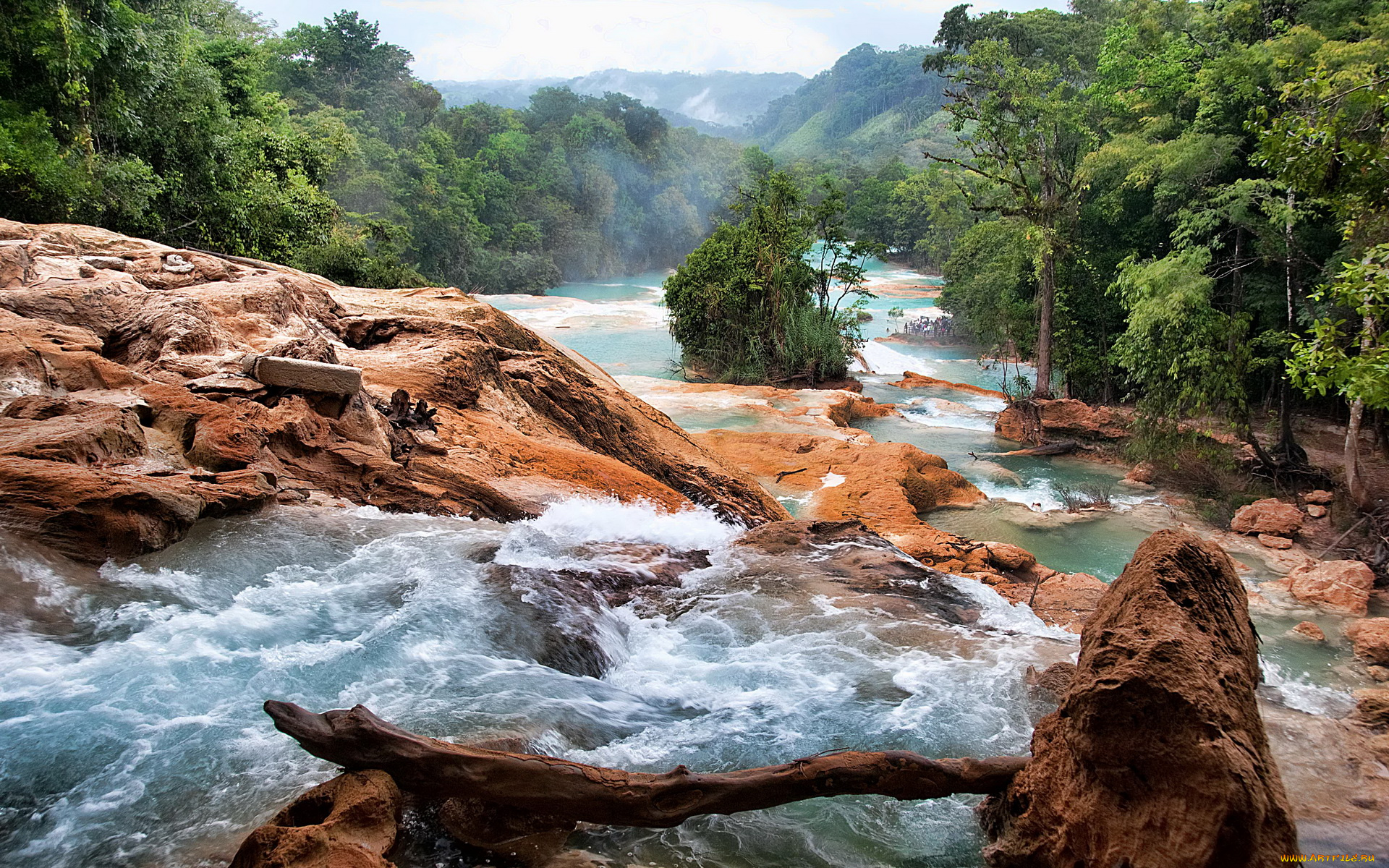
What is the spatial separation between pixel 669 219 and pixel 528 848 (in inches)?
2231

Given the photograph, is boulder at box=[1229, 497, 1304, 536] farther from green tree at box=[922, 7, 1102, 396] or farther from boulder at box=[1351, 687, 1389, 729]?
boulder at box=[1351, 687, 1389, 729]

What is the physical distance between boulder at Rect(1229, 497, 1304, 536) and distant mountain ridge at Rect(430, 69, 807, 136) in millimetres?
153097

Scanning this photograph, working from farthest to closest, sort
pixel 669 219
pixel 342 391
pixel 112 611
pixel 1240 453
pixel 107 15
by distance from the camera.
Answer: pixel 669 219
pixel 1240 453
pixel 107 15
pixel 342 391
pixel 112 611

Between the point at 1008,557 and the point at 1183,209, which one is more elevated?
the point at 1183,209

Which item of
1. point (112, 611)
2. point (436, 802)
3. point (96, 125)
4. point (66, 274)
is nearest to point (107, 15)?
point (96, 125)

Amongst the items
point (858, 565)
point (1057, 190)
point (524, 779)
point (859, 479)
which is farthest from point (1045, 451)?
point (524, 779)

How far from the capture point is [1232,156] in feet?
42.1

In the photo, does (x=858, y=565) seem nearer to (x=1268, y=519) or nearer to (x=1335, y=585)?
(x=1335, y=585)

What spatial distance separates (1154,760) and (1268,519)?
9.73m

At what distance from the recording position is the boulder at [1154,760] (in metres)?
2.25

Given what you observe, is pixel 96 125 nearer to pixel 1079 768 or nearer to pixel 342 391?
pixel 342 391

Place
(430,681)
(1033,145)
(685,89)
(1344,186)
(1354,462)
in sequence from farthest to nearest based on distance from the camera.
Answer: (685,89) < (1033,145) < (1354,462) < (1344,186) < (430,681)

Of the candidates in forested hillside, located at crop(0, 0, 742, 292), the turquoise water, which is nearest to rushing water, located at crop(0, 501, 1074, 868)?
forested hillside, located at crop(0, 0, 742, 292)

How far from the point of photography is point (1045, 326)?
1628 centimetres
